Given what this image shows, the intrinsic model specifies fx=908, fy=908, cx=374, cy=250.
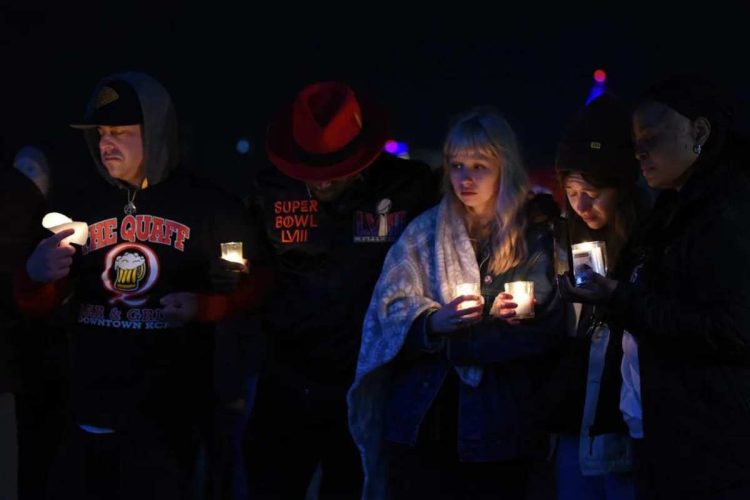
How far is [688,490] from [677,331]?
440mm

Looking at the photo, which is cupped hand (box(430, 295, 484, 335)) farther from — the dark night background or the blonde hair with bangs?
the dark night background

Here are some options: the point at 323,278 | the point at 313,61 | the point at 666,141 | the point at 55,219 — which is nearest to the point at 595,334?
the point at 666,141

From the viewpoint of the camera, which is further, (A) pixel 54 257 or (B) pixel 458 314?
(A) pixel 54 257

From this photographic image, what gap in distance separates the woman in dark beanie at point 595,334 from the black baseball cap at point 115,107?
1590mm

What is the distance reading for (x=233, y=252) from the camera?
3.41 metres

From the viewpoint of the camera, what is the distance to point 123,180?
3506 millimetres

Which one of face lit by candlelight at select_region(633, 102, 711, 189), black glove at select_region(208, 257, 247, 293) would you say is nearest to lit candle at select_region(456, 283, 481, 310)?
face lit by candlelight at select_region(633, 102, 711, 189)

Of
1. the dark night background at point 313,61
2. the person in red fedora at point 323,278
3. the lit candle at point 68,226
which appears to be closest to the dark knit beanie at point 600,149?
the person in red fedora at point 323,278

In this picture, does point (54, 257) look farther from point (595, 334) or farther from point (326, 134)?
point (595, 334)

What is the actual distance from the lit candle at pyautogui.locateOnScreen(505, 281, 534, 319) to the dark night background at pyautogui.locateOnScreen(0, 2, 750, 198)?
4082mm

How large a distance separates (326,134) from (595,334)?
1.27 meters

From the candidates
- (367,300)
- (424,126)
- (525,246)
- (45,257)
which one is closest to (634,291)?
(525,246)

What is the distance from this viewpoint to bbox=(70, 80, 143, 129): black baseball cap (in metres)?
3.39

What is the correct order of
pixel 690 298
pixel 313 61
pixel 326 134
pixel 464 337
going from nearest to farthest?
pixel 690 298
pixel 464 337
pixel 326 134
pixel 313 61
